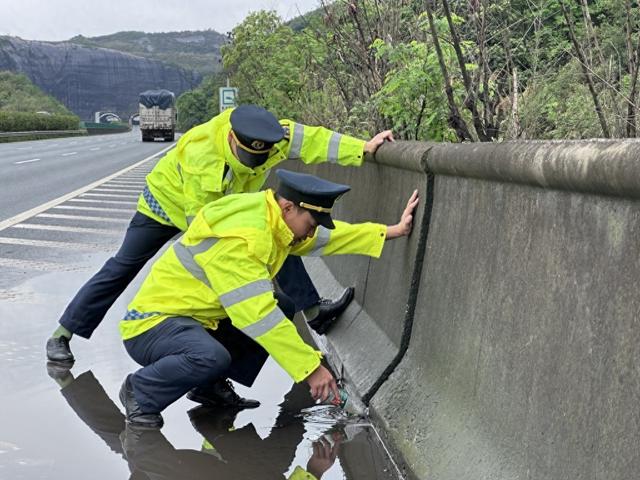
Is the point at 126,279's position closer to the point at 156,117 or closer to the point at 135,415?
the point at 135,415

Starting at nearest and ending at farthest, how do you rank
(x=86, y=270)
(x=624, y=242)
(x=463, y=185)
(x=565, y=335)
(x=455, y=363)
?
(x=624, y=242) → (x=565, y=335) → (x=455, y=363) → (x=463, y=185) → (x=86, y=270)

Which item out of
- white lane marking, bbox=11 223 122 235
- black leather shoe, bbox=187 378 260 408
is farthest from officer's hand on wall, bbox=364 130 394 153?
white lane marking, bbox=11 223 122 235

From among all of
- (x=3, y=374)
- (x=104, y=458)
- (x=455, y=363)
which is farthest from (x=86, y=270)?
(x=455, y=363)

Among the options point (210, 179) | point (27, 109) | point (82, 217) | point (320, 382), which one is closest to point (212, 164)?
point (210, 179)

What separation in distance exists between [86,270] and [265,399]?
4.57 m

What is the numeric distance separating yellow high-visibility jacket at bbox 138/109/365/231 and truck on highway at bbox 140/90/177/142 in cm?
6476

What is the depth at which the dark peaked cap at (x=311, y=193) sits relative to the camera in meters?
4.39

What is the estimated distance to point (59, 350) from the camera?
19.6ft

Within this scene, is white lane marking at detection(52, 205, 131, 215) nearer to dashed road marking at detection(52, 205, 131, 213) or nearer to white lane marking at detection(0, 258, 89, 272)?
dashed road marking at detection(52, 205, 131, 213)

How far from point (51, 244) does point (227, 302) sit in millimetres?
7240

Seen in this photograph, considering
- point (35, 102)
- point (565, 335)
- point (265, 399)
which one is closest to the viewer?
point (565, 335)

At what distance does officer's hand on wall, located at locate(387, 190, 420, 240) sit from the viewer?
4996 mm

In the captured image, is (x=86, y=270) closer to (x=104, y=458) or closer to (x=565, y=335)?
(x=104, y=458)

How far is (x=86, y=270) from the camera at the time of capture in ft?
31.1
